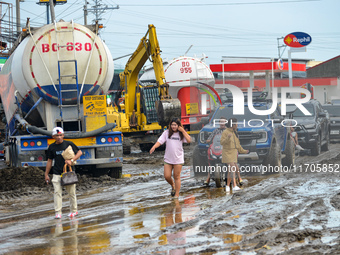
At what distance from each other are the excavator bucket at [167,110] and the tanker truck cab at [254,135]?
200 centimetres

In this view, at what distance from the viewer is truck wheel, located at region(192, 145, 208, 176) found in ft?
49.1

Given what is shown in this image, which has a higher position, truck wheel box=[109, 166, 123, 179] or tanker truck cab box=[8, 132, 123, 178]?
tanker truck cab box=[8, 132, 123, 178]

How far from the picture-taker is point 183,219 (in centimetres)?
927

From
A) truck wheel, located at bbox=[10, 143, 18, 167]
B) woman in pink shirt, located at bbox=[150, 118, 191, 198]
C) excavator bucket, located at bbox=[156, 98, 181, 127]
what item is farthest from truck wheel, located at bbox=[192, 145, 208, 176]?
truck wheel, located at bbox=[10, 143, 18, 167]

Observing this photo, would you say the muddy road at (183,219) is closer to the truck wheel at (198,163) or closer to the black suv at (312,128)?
the truck wheel at (198,163)

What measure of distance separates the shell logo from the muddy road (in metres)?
17.3

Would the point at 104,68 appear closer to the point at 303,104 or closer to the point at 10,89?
the point at 10,89

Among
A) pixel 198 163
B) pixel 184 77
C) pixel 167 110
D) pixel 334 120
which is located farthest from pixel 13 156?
pixel 334 120

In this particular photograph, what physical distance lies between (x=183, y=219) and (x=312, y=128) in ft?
34.0

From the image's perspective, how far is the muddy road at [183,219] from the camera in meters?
7.25

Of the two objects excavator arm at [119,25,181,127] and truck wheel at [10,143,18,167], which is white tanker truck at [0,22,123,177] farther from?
excavator arm at [119,25,181,127]

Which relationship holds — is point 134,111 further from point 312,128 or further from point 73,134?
point 73,134

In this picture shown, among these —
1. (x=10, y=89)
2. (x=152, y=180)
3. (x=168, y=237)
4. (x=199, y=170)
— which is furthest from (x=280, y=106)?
(x=168, y=237)

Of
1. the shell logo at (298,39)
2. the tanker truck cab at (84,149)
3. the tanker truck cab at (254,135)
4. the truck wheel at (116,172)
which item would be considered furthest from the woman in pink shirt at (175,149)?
the shell logo at (298,39)
